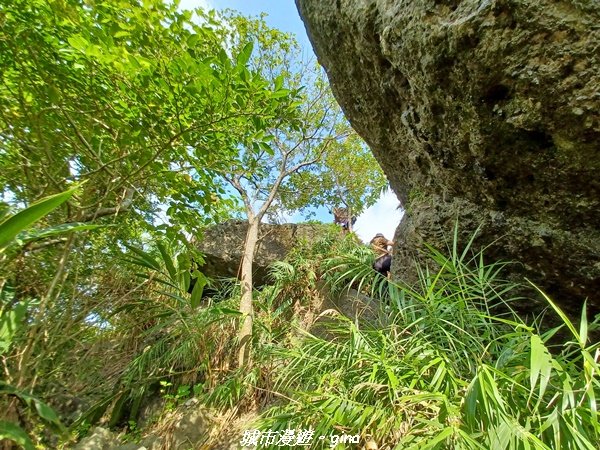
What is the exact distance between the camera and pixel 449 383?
1.40 meters

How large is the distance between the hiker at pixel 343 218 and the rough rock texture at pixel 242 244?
1287 millimetres

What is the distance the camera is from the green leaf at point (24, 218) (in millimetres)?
1042

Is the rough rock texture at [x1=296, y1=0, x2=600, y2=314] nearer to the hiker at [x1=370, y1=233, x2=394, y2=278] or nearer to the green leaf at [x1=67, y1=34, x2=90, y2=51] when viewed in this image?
the hiker at [x1=370, y1=233, x2=394, y2=278]

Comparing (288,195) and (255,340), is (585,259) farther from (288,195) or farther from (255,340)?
(288,195)

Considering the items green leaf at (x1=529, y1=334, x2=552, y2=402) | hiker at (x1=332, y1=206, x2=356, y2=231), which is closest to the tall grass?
green leaf at (x1=529, y1=334, x2=552, y2=402)

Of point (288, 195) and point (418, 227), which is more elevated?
point (288, 195)

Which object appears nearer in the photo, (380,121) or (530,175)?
(530,175)

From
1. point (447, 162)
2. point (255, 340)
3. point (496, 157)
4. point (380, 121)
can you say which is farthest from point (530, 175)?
point (255, 340)

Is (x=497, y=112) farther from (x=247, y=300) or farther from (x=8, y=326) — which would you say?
(x=247, y=300)

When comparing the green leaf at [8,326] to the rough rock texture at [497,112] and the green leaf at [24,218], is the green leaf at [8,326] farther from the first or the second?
the rough rock texture at [497,112]

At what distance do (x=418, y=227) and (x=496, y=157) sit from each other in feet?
2.95

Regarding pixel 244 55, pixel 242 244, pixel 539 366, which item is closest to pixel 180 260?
pixel 244 55

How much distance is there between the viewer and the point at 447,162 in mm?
2170

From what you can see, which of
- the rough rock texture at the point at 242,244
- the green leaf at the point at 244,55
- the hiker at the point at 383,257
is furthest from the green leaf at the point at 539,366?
the rough rock texture at the point at 242,244
